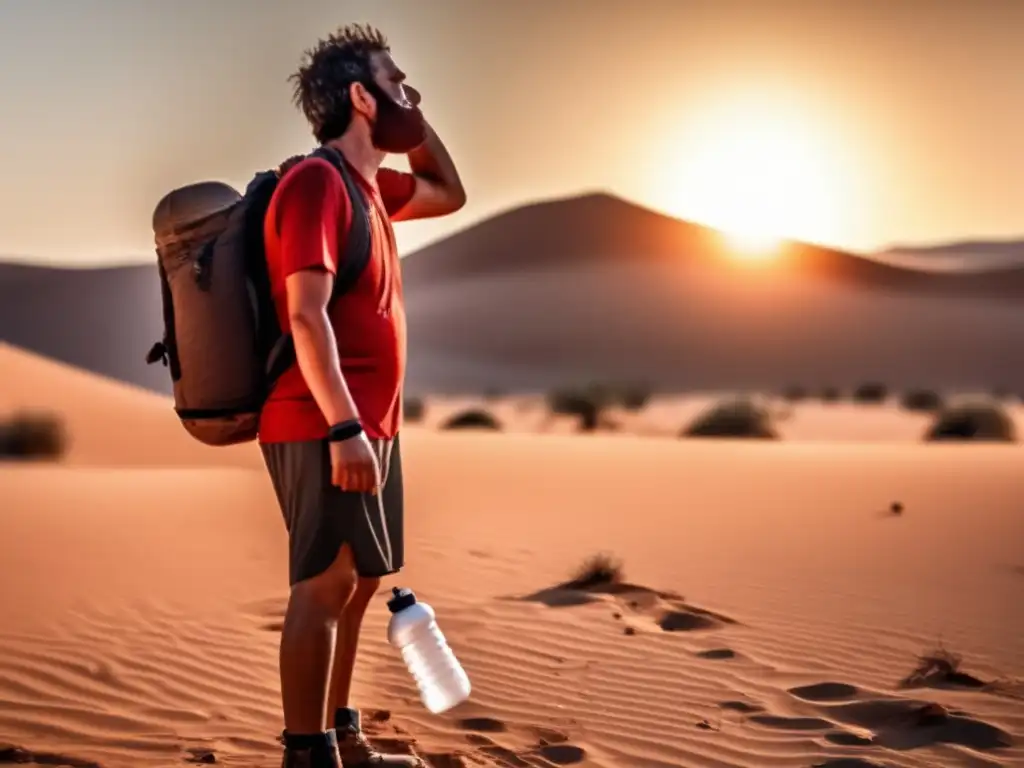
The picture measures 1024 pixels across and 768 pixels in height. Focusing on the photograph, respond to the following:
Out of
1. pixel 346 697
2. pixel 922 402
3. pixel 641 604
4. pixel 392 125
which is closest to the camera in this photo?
pixel 392 125

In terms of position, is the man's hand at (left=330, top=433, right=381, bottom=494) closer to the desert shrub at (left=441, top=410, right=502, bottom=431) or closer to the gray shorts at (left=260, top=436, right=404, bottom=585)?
the gray shorts at (left=260, top=436, right=404, bottom=585)

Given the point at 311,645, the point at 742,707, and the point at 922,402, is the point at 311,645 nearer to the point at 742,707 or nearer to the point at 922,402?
the point at 742,707

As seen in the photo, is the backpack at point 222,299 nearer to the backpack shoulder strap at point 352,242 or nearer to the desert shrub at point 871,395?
the backpack shoulder strap at point 352,242

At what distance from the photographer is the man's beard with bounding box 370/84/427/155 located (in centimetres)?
465

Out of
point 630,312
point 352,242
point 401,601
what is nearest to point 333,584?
point 401,601

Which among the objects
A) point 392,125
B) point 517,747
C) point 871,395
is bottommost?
point 517,747

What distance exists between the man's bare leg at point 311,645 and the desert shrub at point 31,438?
14.2 metres

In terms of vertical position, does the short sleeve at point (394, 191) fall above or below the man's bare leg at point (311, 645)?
above

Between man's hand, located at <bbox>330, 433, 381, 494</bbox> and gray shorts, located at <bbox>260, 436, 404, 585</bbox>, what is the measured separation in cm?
9

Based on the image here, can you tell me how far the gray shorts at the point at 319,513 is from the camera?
4445mm

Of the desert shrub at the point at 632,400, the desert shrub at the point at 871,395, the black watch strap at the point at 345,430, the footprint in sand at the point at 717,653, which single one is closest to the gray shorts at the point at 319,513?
the black watch strap at the point at 345,430

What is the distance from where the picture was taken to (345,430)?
14.1ft

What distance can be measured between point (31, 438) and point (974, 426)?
47.2 feet

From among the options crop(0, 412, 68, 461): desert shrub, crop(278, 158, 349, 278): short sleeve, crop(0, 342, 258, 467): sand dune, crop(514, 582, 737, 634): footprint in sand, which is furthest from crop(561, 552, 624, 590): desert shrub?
crop(0, 412, 68, 461): desert shrub
